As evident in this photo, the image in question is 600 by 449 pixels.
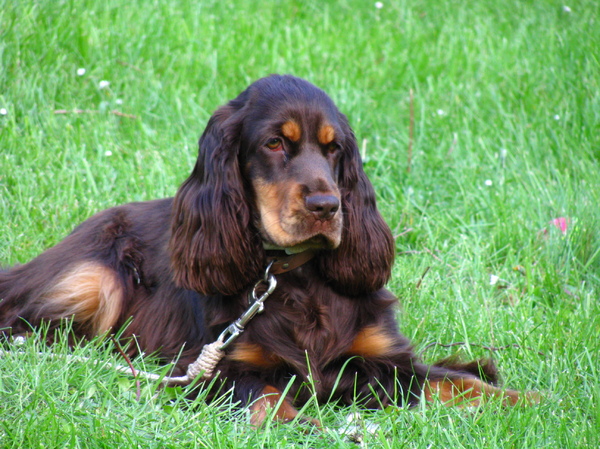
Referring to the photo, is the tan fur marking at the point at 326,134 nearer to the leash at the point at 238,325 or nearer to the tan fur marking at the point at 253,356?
the leash at the point at 238,325

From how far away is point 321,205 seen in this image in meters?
2.37

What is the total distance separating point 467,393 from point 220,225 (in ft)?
3.24

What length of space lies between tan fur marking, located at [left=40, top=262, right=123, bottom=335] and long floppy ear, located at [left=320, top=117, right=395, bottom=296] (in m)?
0.95

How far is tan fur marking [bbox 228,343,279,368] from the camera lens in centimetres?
252

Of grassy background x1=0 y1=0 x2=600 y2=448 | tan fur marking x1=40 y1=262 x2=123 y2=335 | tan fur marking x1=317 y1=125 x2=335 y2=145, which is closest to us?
grassy background x1=0 y1=0 x2=600 y2=448

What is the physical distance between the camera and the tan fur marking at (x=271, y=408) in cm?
230

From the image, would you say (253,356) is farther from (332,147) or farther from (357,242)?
(332,147)

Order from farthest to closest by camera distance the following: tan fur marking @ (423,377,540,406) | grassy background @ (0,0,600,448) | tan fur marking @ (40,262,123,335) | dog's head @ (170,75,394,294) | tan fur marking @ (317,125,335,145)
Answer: tan fur marking @ (40,262,123,335)
tan fur marking @ (317,125,335,145)
dog's head @ (170,75,394,294)
tan fur marking @ (423,377,540,406)
grassy background @ (0,0,600,448)

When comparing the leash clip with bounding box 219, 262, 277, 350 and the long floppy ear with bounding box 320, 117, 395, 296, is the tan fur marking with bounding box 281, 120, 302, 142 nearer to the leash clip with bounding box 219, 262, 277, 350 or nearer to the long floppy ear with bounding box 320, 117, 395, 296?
the long floppy ear with bounding box 320, 117, 395, 296

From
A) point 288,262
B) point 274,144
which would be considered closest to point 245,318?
point 288,262

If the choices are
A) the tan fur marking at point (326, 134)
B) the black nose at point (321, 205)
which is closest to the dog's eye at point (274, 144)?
the tan fur marking at point (326, 134)

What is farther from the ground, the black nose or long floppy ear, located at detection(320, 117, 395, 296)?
the black nose

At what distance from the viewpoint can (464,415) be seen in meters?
2.28

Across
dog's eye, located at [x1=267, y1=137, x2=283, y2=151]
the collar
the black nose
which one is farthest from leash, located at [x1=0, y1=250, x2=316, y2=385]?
dog's eye, located at [x1=267, y1=137, x2=283, y2=151]
